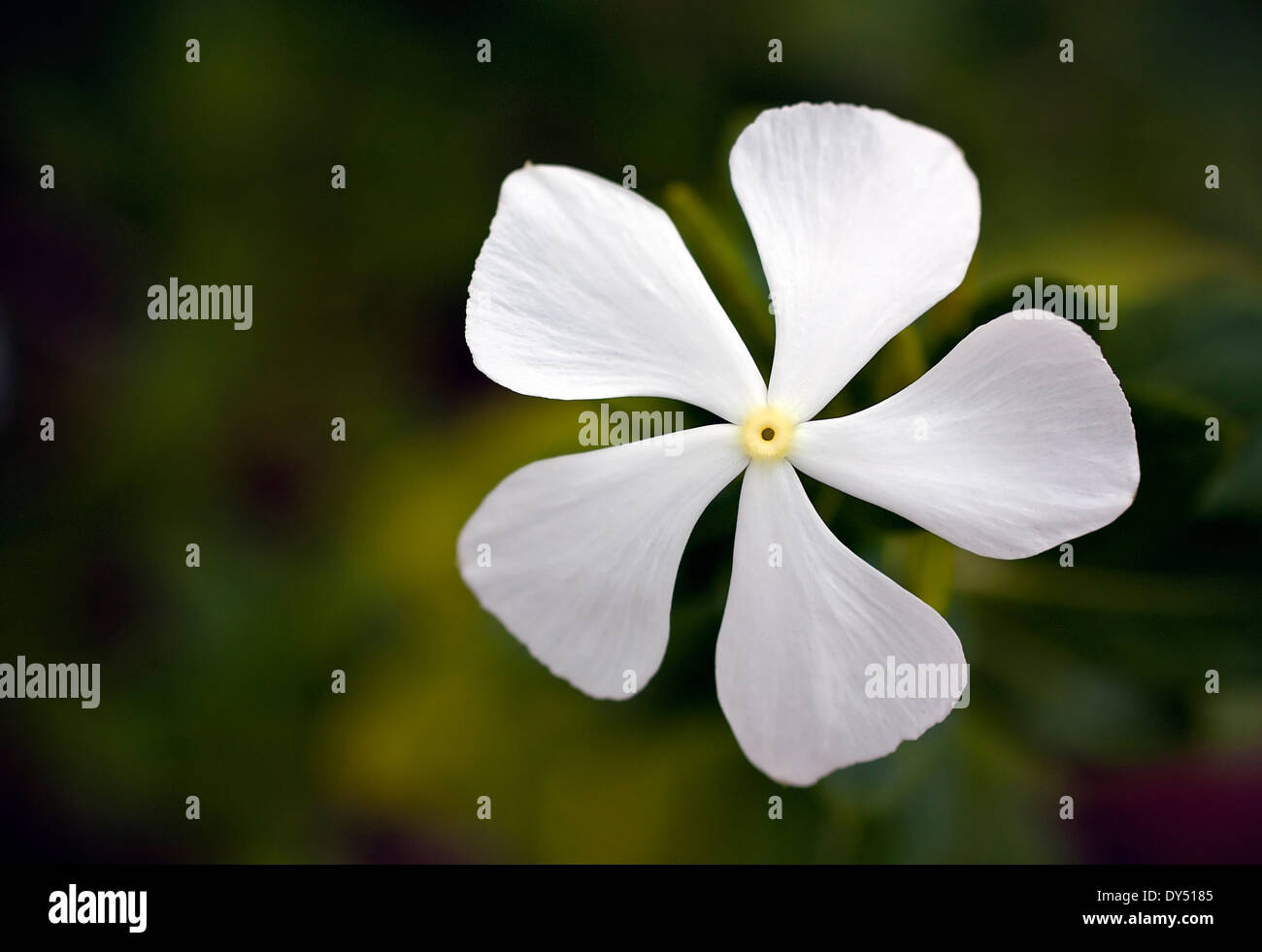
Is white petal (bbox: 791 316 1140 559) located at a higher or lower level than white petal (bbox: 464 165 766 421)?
lower

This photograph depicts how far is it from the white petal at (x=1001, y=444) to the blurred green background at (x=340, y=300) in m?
1.06

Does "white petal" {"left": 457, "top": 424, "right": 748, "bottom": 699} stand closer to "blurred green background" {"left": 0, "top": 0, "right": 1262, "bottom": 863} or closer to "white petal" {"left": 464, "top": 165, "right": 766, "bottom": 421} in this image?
"white petal" {"left": 464, "top": 165, "right": 766, "bottom": 421}

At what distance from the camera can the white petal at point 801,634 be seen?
95cm

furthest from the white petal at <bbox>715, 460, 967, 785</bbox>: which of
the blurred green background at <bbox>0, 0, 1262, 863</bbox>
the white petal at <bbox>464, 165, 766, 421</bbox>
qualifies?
the blurred green background at <bbox>0, 0, 1262, 863</bbox>

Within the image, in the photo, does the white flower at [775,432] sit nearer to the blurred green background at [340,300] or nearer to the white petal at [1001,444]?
the white petal at [1001,444]

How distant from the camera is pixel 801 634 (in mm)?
968

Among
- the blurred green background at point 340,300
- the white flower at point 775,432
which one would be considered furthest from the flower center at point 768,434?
the blurred green background at point 340,300

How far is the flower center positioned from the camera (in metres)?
0.96

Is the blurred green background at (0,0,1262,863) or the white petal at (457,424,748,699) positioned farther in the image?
the blurred green background at (0,0,1262,863)

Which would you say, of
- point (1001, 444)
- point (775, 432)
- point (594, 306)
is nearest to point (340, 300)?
point (594, 306)

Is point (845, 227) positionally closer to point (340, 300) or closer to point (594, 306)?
point (594, 306)

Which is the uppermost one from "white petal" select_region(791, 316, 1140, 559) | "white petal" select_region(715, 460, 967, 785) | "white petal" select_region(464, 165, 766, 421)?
"white petal" select_region(464, 165, 766, 421)

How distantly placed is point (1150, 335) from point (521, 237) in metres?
0.89
